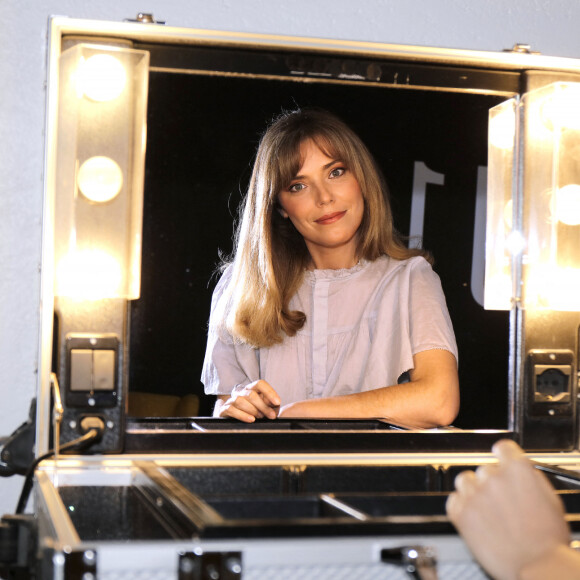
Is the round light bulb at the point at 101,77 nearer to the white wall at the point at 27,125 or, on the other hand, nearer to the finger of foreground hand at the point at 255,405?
the white wall at the point at 27,125

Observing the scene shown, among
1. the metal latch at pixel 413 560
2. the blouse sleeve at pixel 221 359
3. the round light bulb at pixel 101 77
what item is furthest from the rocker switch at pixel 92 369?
the metal latch at pixel 413 560

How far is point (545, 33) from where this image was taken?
4.05 ft

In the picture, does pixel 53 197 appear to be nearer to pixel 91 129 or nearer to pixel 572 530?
pixel 91 129

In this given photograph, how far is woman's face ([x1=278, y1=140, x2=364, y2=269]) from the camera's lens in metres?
1.03

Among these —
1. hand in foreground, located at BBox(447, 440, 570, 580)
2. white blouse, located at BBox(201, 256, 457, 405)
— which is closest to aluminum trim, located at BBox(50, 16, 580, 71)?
white blouse, located at BBox(201, 256, 457, 405)

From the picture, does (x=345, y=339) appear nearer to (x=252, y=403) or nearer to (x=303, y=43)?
(x=252, y=403)

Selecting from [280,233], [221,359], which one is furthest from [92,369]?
[280,233]

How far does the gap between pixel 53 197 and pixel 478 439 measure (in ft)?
1.75

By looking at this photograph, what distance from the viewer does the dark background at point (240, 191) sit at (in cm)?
99

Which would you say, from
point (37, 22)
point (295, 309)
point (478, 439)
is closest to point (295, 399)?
point (295, 309)

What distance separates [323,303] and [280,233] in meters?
0.10

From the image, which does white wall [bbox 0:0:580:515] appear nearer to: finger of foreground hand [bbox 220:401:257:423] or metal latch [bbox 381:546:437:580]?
finger of foreground hand [bbox 220:401:257:423]

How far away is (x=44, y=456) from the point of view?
85cm

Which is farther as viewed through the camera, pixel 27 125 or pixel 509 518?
pixel 27 125
